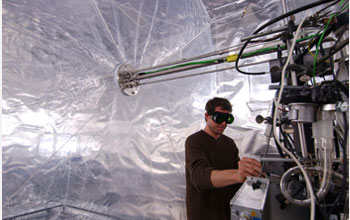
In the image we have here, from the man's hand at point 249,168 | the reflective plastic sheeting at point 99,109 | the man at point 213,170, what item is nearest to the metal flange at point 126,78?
the reflective plastic sheeting at point 99,109

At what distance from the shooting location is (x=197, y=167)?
95cm

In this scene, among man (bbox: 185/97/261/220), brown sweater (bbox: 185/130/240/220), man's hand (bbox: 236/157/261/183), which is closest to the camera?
man's hand (bbox: 236/157/261/183)

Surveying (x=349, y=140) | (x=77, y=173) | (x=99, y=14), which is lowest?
(x=77, y=173)

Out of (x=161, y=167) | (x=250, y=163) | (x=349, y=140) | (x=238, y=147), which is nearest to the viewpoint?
(x=349, y=140)

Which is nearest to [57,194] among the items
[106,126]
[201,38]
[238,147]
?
[106,126]

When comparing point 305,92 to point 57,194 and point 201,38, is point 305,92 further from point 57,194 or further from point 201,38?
point 201,38

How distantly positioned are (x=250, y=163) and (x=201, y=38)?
123 cm

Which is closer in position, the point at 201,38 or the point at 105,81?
the point at 105,81

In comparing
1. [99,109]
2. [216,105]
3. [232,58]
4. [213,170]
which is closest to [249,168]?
[213,170]

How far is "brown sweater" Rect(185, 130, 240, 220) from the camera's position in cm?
93

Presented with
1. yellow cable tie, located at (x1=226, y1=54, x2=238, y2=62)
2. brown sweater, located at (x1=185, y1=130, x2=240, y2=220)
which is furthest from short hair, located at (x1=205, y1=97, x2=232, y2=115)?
yellow cable tie, located at (x1=226, y1=54, x2=238, y2=62)

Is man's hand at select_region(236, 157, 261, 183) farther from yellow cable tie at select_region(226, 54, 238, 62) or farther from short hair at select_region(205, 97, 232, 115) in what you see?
short hair at select_region(205, 97, 232, 115)

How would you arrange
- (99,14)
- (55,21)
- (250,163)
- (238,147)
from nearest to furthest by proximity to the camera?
1. (250,163)
2. (55,21)
3. (99,14)
4. (238,147)

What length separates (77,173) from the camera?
2.97 feet
